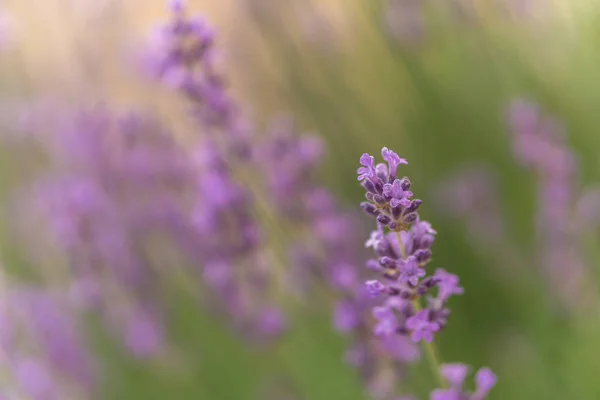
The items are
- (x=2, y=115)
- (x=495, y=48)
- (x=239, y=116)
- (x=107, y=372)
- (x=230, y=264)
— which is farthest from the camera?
(x=2, y=115)

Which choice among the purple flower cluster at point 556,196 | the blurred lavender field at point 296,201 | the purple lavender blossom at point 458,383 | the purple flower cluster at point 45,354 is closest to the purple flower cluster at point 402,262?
the purple lavender blossom at point 458,383

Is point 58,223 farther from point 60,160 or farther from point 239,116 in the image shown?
point 239,116

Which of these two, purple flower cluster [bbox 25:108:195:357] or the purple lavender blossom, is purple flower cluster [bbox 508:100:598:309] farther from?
purple flower cluster [bbox 25:108:195:357]

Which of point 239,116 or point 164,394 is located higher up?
point 239,116

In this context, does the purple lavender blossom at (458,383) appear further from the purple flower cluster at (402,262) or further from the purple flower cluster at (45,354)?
the purple flower cluster at (45,354)

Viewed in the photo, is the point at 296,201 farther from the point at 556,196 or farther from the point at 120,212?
the point at 120,212

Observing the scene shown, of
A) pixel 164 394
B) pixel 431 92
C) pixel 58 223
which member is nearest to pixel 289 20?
pixel 431 92

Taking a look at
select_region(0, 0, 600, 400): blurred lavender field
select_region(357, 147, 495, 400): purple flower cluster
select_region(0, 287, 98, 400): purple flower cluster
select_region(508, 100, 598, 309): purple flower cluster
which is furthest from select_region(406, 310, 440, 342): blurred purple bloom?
select_region(0, 287, 98, 400): purple flower cluster
